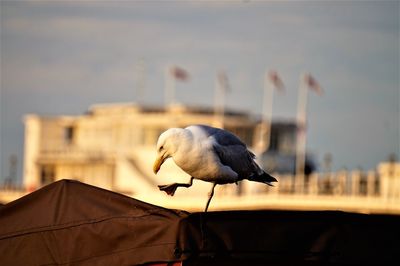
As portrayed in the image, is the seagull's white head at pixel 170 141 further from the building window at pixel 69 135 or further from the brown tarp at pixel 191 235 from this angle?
the building window at pixel 69 135

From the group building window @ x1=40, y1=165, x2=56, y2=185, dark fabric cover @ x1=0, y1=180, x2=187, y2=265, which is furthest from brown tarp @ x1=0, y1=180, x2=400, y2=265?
building window @ x1=40, y1=165, x2=56, y2=185

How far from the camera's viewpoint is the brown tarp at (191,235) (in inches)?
420

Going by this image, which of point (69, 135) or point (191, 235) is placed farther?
point (69, 135)

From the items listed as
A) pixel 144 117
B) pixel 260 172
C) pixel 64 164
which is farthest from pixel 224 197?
pixel 260 172

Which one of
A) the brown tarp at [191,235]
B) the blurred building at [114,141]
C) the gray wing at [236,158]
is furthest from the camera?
the blurred building at [114,141]

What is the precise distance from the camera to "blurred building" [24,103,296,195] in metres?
95.4

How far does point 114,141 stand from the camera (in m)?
101

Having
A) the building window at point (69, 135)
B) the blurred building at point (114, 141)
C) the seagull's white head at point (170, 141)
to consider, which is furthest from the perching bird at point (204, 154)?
the building window at point (69, 135)

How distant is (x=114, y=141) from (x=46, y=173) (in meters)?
5.50

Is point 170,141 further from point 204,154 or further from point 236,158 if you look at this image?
point 236,158

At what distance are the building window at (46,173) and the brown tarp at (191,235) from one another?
299ft

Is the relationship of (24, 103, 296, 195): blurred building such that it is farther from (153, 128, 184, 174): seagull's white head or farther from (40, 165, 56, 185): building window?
(153, 128, 184, 174): seagull's white head

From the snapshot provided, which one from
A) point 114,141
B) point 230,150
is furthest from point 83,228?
point 114,141

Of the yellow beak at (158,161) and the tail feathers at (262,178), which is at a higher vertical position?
the yellow beak at (158,161)
